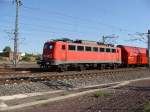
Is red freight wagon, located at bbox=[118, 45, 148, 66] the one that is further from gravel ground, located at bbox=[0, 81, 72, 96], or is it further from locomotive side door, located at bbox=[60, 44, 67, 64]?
gravel ground, located at bbox=[0, 81, 72, 96]

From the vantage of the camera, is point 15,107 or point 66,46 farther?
point 66,46

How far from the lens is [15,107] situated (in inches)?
569

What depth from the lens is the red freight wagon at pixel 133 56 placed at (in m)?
48.2

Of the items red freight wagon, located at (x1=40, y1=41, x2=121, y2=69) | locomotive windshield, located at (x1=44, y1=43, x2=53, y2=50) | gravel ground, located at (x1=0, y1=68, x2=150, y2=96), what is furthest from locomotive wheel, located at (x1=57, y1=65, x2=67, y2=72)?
gravel ground, located at (x1=0, y1=68, x2=150, y2=96)

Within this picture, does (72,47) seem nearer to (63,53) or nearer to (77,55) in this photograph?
(77,55)

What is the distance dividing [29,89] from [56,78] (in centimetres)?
507

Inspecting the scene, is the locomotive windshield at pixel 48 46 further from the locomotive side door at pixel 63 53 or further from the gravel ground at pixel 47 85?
the gravel ground at pixel 47 85

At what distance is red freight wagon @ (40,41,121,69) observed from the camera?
109ft

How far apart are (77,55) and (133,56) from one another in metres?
15.7

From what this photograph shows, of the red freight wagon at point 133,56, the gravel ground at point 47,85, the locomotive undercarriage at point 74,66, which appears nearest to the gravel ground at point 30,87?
the gravel ground at point 47,85

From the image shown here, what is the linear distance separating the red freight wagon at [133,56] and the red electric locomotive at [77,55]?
16.2 ft

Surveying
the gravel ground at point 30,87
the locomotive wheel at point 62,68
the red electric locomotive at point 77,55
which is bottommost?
the gravel ground at point 30,87

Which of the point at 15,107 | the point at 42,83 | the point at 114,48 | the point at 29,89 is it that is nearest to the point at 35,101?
the point at 15,107

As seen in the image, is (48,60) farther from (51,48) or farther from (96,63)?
(96,63)
